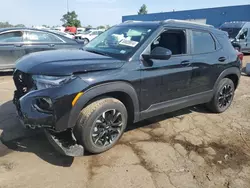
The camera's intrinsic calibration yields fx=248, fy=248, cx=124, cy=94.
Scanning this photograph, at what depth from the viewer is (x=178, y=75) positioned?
156 inches

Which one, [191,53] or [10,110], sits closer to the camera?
[191,53]

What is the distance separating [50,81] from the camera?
2.84 m

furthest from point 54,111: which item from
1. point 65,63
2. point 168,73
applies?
point 168,73

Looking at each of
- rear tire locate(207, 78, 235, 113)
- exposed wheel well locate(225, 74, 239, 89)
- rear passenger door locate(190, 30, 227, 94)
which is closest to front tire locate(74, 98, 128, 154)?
rear passenger door locate(190, 30, 227, 94)

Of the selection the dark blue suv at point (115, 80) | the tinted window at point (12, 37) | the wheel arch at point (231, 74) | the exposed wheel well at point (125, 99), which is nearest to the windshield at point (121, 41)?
the dark blue suv at point (115, 80)

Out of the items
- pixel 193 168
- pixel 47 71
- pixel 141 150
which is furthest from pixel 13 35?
pixel 193 168

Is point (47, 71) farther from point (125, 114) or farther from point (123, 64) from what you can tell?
point (125, 114)

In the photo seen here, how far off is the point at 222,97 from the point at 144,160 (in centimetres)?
266

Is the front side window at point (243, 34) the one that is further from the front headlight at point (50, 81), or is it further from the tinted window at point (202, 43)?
the front headlight at point (50, 81)

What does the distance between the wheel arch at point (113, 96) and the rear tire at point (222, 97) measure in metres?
2.11

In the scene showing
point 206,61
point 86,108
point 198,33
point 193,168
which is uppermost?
point 198,33

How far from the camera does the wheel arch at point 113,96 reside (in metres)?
2.91

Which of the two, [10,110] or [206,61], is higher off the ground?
[206,61]

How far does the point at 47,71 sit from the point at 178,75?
2056 millimetres
